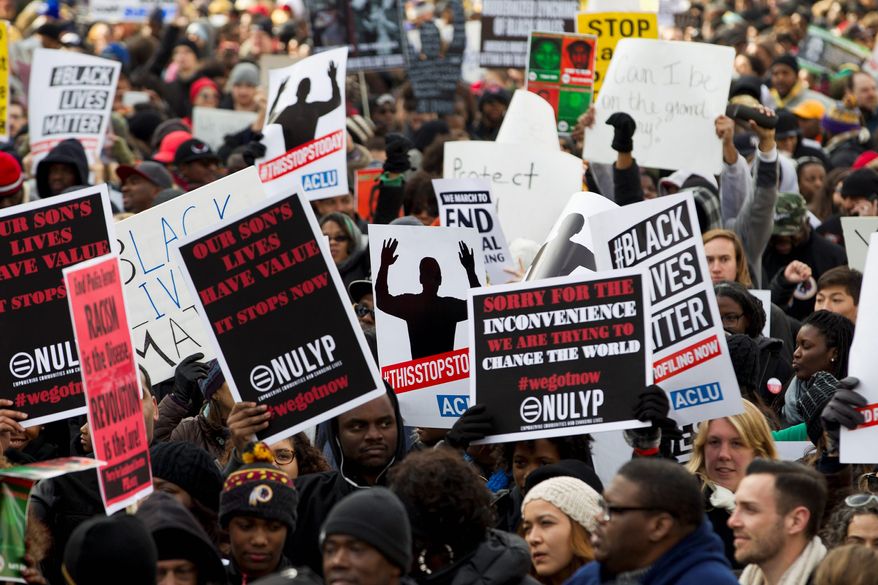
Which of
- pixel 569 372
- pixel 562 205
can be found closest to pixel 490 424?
pixel 569 372

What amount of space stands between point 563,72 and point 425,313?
4.91 metres

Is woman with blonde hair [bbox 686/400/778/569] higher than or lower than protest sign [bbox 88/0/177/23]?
higher

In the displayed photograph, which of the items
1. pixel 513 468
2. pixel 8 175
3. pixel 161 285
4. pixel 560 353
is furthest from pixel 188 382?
pixel 8 175

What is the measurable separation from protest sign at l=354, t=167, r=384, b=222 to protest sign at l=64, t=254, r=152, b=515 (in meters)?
6.09

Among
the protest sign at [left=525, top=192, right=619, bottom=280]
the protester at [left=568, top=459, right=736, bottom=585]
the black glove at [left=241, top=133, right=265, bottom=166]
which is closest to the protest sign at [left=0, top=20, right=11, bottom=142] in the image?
the black glove at [left=241, top=133, right=265, bottom=166]

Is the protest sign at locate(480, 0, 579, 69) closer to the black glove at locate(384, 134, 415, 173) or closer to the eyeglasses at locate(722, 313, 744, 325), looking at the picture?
the black glove at locate(384, 134, 415, 173)

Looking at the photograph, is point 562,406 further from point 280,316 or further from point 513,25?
point 513,25

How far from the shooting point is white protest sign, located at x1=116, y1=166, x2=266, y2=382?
8.32m

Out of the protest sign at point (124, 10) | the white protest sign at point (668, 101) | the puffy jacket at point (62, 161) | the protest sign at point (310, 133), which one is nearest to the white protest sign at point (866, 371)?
the white protest sign at point (668, 101)

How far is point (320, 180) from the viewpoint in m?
10.8

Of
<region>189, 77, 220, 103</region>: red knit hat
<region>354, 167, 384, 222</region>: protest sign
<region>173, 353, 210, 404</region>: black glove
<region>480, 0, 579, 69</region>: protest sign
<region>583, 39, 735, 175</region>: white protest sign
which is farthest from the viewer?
<region>189, 77, 220, 103</region>: red knit hat

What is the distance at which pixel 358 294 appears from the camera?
9188 mm

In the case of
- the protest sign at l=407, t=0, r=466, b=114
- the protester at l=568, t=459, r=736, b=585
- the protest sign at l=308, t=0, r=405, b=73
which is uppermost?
the protester at l=568, t=459, r=736, b=585

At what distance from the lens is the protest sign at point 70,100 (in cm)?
1284
